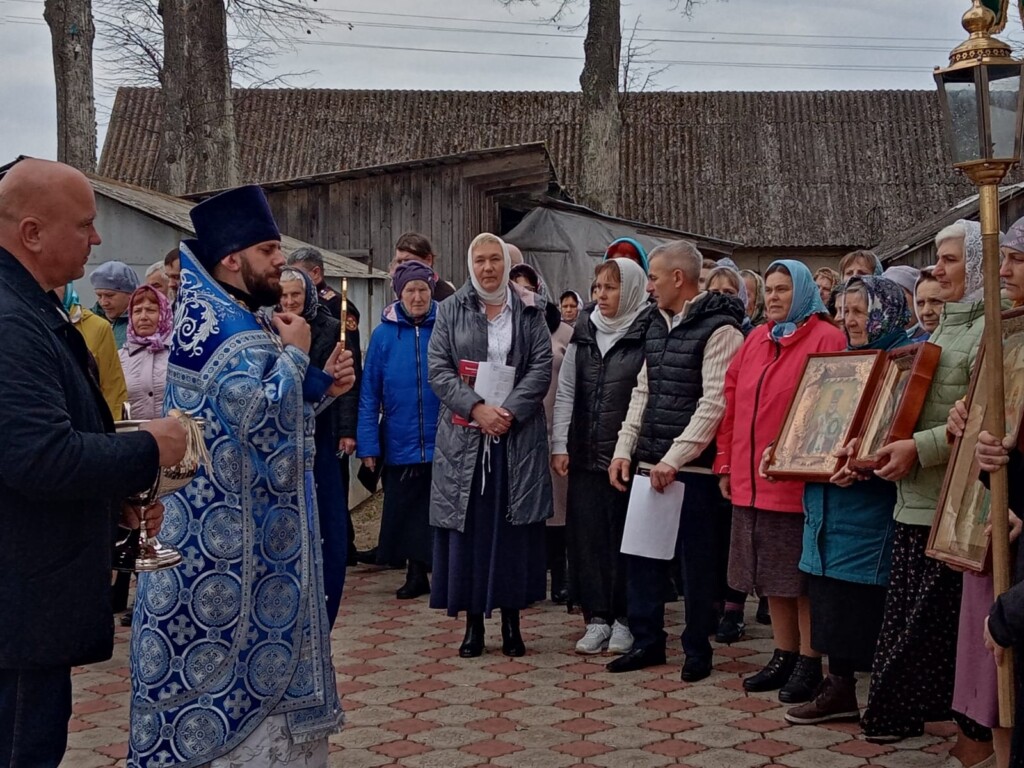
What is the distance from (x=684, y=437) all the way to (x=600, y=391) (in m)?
0.72

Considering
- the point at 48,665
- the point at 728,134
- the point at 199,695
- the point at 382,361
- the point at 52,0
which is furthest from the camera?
the point at 728,134

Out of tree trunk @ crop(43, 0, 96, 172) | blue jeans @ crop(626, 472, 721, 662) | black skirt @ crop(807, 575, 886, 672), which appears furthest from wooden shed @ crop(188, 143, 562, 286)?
black skirt @ crop(807, 575, 886, 672)

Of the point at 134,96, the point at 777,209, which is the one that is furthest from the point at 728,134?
the point at 134,96

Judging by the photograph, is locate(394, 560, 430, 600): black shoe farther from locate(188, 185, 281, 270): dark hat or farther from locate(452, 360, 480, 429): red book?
locate(188, 185, 281, 270): dark hat

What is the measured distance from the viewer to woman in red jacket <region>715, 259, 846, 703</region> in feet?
19.7

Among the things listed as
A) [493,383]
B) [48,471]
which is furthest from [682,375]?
[48,471]

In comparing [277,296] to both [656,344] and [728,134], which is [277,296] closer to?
[656,344]

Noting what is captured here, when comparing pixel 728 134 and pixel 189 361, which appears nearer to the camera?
pixel 189 361

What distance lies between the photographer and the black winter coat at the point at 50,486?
2.97 metres

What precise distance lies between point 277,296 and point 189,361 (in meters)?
0.37

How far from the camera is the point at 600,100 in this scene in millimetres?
19375

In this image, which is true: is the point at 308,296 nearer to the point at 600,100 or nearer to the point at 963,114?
the point at 963,114

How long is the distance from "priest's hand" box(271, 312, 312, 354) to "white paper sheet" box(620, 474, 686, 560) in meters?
2.65

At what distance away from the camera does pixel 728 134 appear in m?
32.6
